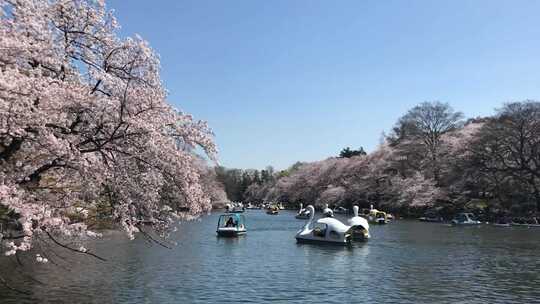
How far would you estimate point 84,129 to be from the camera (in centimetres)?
1043

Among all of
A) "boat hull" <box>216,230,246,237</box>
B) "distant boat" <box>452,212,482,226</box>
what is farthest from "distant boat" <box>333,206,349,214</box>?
"boat hull" <box>216,230,246,237</box>

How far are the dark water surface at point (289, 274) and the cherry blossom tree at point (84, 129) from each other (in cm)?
596

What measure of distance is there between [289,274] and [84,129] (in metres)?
13.6

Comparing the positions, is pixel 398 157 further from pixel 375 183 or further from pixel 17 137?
pixel 17 137

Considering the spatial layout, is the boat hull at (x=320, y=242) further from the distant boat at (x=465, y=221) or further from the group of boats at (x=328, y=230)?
the distant boat at (x=465, y=221)

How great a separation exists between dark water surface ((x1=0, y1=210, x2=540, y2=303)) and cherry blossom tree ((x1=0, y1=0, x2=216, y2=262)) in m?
5.96

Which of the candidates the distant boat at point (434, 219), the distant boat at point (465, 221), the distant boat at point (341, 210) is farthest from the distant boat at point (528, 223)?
the distant boat at point (341, 210)

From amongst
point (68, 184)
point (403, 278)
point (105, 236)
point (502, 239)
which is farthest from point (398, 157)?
point (68, 184)

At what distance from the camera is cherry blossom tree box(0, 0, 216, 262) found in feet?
29.4

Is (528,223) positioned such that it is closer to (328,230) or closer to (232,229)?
(328,230)

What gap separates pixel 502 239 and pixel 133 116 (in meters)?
34.7

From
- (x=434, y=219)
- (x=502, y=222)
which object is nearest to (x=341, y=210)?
(x=434, y=219)

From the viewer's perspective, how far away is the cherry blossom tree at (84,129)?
8.97 m

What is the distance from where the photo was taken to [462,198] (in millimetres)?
65562
